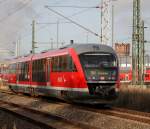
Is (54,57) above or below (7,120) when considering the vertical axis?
above

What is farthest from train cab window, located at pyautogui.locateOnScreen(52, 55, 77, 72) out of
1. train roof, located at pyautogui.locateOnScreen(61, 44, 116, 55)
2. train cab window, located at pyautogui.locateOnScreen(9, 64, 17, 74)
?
train cab window, located at pyautogui.locateOnScreen(9, 64, 17, 74)

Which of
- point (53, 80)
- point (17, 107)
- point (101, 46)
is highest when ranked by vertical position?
point (101, 46)

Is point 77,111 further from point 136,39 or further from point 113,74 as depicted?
point 136,39

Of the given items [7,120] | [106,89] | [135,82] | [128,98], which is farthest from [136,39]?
Answer: [7,120]

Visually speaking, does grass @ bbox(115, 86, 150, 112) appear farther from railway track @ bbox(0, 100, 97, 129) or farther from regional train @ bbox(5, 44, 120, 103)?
railway track @ bbox(0, 100, 97, 129)

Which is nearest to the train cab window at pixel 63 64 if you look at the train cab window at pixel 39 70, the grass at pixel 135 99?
the train cab window at pixel 39 70

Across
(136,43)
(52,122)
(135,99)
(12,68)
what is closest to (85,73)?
(135,99)

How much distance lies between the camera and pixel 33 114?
18953mm

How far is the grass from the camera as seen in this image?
73.7ft

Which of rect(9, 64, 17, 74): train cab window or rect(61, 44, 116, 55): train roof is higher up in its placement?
rect(61, 44, 116, 55): train roof

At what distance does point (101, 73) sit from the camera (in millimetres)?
20672

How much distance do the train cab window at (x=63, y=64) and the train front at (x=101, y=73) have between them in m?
Answer: 0.70

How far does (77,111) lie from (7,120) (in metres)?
3.81

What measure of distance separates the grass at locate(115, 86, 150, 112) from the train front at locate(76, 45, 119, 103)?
7.25 feet
